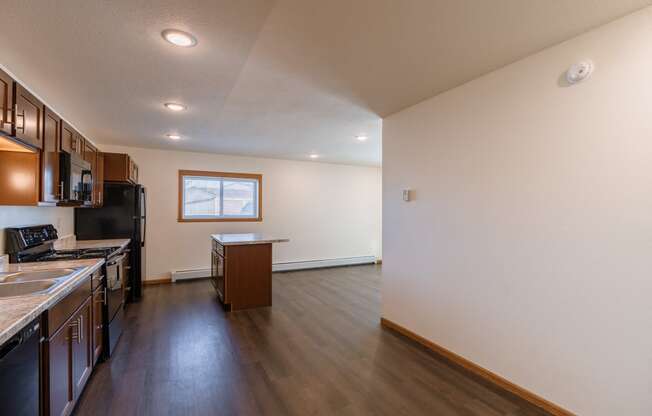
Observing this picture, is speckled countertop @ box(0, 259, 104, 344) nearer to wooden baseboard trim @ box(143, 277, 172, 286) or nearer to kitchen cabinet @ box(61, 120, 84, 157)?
kitchen cabinet @ box(61, 120, 84, 157)

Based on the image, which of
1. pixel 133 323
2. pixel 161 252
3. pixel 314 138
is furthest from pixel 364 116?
pixel 161 252

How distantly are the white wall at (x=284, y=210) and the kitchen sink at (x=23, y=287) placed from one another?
368cm

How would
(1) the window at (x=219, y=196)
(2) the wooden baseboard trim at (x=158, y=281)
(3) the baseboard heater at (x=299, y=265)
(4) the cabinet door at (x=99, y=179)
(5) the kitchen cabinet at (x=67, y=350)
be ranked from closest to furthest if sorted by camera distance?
(5) the kitchen cabinet at (x=67, y=350)
(4) the cabinet door at (x=99, y=179)
(2) the wooden baseboard trim at (x=158, y=281)
(3) the baseboard heater at (x=299, y=265)
(1) the window at (x=219, y=196)

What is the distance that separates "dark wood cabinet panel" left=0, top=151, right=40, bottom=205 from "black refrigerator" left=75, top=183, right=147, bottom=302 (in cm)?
209

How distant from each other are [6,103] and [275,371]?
2.56 m

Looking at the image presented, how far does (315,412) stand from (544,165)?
2299 mm

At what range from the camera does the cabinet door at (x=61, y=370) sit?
1524 mm

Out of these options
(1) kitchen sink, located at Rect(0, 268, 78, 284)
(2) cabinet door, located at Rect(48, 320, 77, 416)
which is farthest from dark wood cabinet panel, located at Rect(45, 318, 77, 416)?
(1) kitchen sink, located at Rect(0, 268, 78, 284)

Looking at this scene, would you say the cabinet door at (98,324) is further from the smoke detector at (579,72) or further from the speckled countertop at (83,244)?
the smoke detector at (579,72)

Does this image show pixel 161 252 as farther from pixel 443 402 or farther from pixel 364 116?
pixel 443 402

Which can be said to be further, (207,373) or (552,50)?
(207,373)

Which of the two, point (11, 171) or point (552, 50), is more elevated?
point (552, 50)

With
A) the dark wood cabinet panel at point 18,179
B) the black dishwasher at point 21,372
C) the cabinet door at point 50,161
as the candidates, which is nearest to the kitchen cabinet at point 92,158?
the cabinet door at point 50,161

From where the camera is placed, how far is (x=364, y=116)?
3.52m
